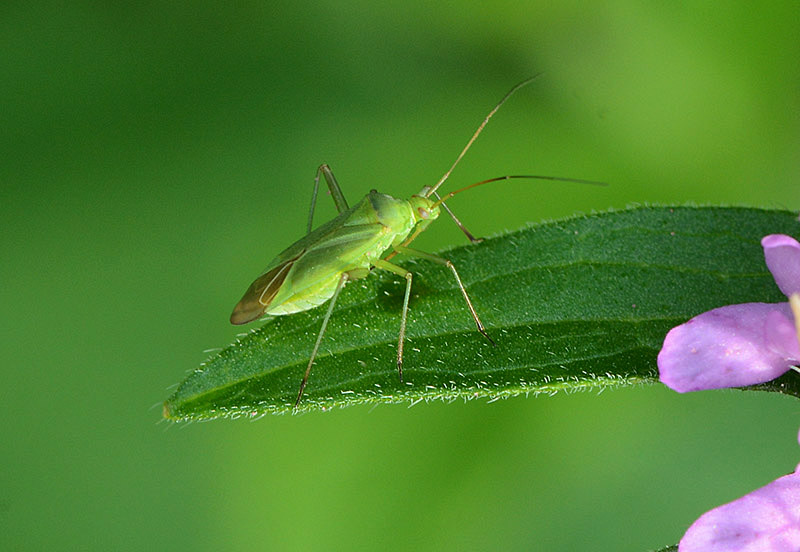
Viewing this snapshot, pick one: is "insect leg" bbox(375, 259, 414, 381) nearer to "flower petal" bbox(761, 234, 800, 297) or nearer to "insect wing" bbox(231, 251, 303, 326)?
"insect wing" bbox(231, 251, 303, 326)

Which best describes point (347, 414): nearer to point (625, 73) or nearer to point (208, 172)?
point (208, 172)

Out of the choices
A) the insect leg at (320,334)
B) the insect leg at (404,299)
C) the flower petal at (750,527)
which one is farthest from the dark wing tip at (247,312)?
the flower petal at (750,527)

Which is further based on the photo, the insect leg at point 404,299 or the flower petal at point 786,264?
the insect leg at point 404,299

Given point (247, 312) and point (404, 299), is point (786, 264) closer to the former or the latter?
point (404, 299)

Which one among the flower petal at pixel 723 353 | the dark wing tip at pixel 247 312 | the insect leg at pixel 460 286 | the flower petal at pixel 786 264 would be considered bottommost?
the flower petal at pixel 723 353

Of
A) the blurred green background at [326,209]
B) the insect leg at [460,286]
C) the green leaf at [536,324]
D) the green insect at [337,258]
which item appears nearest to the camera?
the green leaf at [536,324]

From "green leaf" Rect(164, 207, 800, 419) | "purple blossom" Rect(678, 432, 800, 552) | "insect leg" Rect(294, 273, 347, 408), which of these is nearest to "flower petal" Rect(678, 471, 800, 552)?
"purple blossom" Rect(678, 432, 800, 552)

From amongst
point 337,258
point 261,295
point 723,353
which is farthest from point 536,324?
point 261,295

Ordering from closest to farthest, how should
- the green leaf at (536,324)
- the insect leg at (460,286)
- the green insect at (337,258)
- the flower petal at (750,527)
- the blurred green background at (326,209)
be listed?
the flower petal at (750,527) → the green leaf at (536,324) → the insect leg at (460,286) → the green insect at (337,258) → the blurred green background at (326,209)

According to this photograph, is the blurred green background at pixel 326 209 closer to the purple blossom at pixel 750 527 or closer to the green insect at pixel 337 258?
the green insect at pixel 337 258
